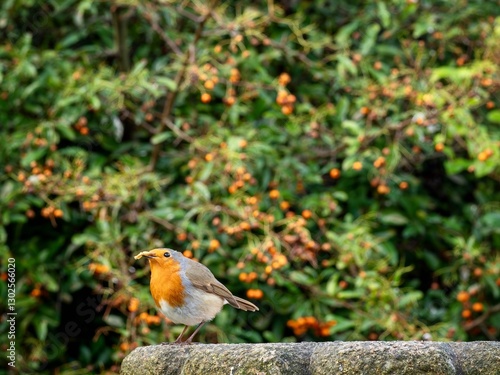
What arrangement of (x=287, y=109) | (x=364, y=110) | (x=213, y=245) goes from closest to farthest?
(x=213, y=245) < (x=287, y=109) < (x=364, y=110)

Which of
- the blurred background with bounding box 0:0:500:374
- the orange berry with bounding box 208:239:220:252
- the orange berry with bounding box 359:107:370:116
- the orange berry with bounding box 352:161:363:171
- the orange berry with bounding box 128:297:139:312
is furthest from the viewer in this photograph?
the orange berry with bounding box 359:107:370:116

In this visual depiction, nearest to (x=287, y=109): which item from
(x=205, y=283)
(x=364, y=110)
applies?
(x=364, y=110)

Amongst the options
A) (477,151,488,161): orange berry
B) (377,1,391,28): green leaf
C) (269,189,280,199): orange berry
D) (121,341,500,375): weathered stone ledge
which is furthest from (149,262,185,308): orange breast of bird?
(377,1,391,28): green leaf

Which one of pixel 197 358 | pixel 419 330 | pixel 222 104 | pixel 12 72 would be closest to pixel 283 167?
pixel 222 104

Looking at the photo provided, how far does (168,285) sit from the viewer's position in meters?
3.36

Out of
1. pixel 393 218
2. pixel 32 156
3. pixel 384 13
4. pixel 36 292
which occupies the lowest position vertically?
A: pixel 36 292

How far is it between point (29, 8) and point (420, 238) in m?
3.02

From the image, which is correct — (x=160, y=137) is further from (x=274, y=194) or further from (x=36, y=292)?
(x=36, y=292)

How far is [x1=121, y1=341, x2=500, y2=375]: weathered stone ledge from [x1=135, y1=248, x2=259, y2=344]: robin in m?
0.66

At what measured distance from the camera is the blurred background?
17.5ft

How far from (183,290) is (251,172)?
2307mm

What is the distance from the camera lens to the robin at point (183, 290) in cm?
336

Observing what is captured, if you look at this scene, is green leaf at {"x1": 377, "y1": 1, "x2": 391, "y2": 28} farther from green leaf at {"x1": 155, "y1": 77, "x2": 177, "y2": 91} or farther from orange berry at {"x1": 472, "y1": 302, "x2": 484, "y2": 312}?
orange berry at {"x1": 472, "y1": 302, "x2": 484, "y2": 312}

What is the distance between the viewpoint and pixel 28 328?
5.82 m
